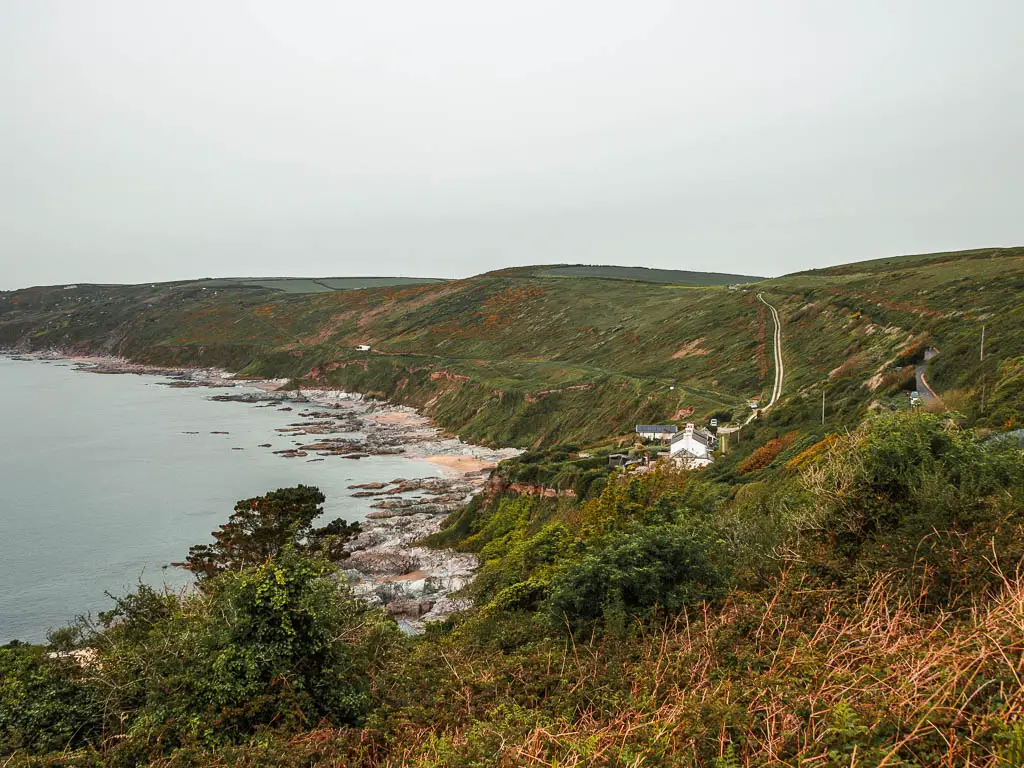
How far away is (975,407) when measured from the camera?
22750 millimetres

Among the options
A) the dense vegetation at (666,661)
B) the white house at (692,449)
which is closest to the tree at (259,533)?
the dense vegetation at (666,661)

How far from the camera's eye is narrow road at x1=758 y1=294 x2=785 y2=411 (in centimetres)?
5713

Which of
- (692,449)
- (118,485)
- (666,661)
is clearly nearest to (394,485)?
(118,485)

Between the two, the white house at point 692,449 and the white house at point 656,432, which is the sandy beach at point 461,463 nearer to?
the white house at point 656,432

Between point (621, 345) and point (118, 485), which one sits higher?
point (621, 345)

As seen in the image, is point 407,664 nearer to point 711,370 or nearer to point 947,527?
point 947,527

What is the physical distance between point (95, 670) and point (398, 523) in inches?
1464

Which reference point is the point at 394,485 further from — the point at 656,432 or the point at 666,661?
the point at 666,661

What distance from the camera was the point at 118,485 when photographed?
6106 cm

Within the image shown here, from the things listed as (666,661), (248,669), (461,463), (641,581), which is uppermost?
(641,581)

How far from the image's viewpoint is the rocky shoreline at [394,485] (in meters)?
34.0

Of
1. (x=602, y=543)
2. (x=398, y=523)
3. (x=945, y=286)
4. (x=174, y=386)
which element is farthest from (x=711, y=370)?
(x=174, y=386)

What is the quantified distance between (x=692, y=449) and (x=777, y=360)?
109 feet

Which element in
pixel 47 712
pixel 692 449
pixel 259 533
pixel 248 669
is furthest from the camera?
pixel 692 449
